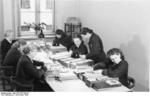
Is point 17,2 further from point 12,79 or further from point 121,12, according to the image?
point 12,79

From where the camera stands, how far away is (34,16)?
561cm

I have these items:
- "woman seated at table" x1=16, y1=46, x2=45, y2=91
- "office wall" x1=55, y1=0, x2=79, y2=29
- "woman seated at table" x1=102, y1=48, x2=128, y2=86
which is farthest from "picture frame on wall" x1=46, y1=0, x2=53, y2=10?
"woman seated at table" x1=102, y1=48, x2=128, y2=86

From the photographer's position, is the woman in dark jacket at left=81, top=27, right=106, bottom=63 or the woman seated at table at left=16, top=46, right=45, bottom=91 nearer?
the woman seated at table at left=16, top=46, right=45, bottom=91

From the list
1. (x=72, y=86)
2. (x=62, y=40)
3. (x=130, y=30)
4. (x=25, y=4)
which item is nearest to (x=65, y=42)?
(x=62, y=40)

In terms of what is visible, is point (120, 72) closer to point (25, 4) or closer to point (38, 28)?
point (38, 28)

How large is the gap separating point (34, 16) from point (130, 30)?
8.57ft

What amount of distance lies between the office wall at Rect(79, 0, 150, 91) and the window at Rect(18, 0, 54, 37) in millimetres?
1344

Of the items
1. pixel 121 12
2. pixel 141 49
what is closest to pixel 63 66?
pixel 141 49

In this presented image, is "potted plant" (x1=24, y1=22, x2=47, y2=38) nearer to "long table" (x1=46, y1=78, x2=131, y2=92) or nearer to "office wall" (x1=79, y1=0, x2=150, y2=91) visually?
"office wall" (x1=79, y1=0, x2=150, y2=91)

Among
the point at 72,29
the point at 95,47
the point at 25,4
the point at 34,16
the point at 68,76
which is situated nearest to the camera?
the point at 68,76

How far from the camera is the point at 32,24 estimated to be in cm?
543

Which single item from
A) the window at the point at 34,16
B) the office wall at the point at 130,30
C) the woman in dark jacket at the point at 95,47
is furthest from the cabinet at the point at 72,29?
the woman in dark jacket at the point at 95,47

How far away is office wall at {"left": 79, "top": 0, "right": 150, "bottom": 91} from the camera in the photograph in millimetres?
3543

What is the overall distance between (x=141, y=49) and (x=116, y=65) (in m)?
1.36
